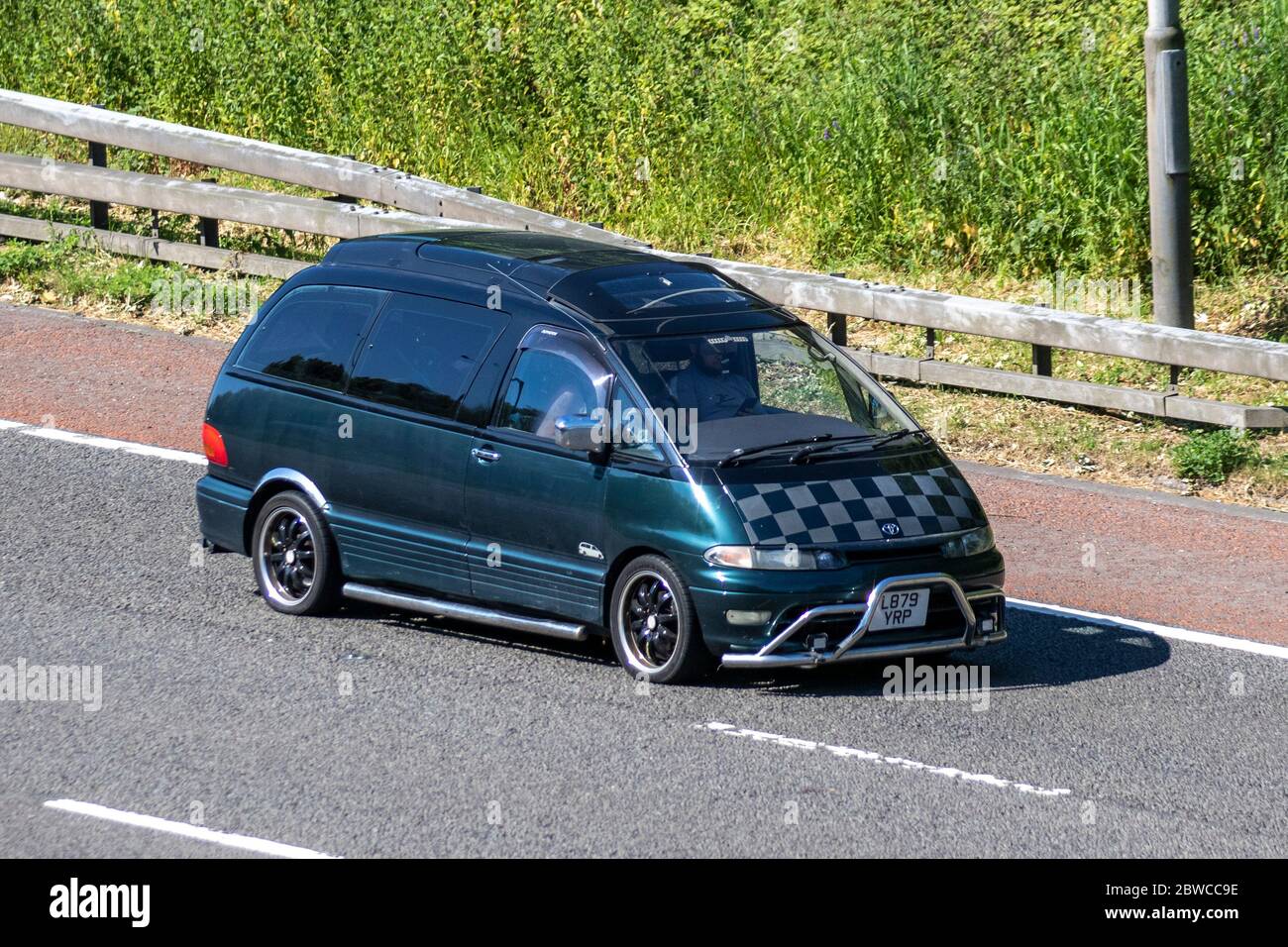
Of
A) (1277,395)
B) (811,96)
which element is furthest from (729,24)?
(1277,395)

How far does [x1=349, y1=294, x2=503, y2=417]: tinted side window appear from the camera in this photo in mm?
9086

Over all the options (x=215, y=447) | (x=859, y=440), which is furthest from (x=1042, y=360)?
(x=215, y=447)

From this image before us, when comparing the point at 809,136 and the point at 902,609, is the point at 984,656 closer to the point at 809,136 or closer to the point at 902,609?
the point at 902,609

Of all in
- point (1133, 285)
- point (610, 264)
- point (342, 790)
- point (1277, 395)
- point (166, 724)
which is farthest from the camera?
point (1133, 285)

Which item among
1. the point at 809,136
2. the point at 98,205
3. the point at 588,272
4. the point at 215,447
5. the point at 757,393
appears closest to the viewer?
the point at 757,393

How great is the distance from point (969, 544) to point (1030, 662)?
2.78ft

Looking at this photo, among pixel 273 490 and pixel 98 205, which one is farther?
pixel 98 205

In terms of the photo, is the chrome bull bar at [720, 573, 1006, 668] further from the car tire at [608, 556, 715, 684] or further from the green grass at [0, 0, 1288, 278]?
the green grass at [0, 0, 1288, 278]

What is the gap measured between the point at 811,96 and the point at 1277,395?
5.95 meters

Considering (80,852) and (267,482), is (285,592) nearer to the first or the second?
(267,482)

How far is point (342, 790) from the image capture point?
23.2ft

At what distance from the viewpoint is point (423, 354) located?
925cm

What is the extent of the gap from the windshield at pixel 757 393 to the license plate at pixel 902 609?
78cm

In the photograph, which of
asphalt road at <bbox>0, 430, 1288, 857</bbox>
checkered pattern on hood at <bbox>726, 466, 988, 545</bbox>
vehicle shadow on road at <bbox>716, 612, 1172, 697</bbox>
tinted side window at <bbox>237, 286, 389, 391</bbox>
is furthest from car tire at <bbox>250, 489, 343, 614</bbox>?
checkered pattern on hood at <bbox>726, 466, 988, 545</bbox>
